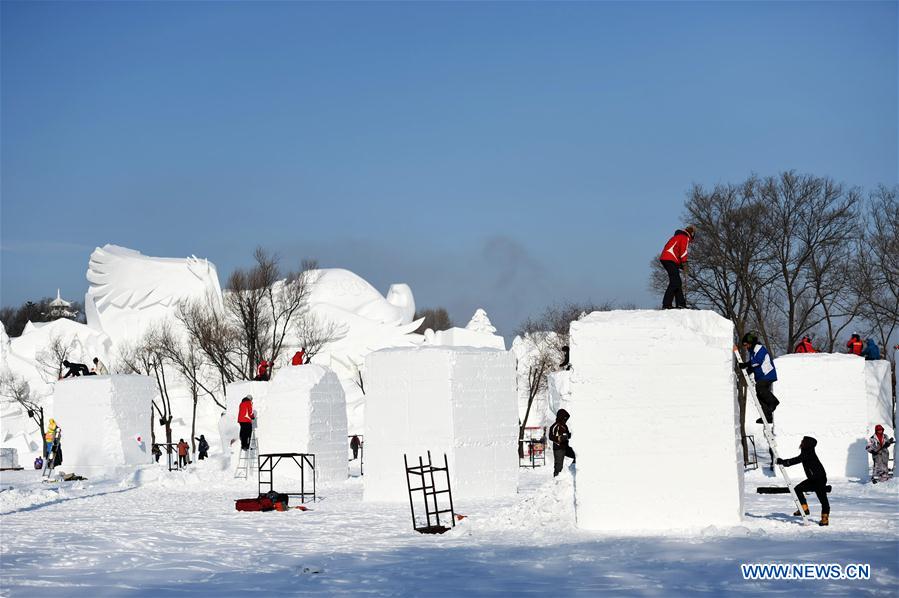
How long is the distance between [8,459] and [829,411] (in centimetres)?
2722

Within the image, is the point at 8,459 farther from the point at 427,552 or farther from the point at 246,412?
the point at 427,552

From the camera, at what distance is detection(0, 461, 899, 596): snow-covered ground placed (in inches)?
381

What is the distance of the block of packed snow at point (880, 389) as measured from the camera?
27016mm

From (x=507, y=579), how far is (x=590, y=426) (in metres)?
3.29

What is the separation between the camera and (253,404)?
85.3 ft

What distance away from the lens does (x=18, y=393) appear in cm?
5056

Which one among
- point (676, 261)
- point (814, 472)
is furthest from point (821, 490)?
point (676, 261)

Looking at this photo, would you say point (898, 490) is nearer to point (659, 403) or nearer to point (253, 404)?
point (659, 403)

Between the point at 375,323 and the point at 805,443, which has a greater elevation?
the point at 375,323

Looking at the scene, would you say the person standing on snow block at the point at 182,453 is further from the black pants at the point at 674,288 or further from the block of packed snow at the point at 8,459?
the black pants at the point at 674,288

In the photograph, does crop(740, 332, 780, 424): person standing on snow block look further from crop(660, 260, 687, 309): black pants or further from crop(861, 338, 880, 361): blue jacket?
crop(861, 338, 880, 361): blue jacket

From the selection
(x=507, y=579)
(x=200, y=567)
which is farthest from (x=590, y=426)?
(x=200, y=567)

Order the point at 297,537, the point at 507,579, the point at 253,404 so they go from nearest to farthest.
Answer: the point at 507,579 → the point at 297,537 → the point at 253,404

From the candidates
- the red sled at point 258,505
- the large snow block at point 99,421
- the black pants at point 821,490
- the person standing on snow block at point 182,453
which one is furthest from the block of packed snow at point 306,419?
the black pants at point 821,490
